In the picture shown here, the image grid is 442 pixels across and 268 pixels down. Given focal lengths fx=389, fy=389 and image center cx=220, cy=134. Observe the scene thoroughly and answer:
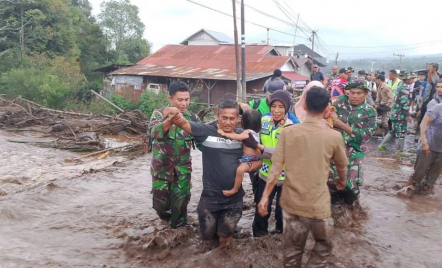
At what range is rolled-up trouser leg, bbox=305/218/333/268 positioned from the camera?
10.0 ft

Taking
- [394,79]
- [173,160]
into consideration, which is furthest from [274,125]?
[394,79]

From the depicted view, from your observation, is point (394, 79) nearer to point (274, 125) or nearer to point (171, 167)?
point (274, 125)

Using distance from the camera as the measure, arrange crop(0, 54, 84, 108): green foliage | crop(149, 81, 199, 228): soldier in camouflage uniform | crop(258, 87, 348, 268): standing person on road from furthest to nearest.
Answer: crop(0, 54, 84, 108): green foliage, crop(149, 81, 199, 228): soldier in camouflage uniform, crop(258, 87, 348, 268): standing person on road

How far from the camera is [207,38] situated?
4544cm

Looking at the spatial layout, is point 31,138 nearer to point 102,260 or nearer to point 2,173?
point 2,173

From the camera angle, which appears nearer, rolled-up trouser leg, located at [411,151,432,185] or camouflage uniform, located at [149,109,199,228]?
camouflage uniform, located at [149,109,199,228]

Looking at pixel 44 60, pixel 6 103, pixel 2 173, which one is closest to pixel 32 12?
pixel 44 60

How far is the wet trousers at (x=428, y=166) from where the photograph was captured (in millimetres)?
6188

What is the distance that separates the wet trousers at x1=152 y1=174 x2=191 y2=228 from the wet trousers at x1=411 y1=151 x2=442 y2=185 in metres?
4.00

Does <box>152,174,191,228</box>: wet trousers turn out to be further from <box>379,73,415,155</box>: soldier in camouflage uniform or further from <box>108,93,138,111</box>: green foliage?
<box>108,93,138,111</box>: green foliage

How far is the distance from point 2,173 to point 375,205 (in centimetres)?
846

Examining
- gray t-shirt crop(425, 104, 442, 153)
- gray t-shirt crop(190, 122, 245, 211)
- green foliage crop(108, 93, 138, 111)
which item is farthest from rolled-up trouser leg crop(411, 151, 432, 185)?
green foliage crop(108, 93, 138, 111)

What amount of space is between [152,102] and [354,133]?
63.7 feet

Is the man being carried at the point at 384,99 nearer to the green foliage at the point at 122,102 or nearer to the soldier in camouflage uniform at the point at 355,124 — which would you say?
the soldier in camouflage uniform at the point at 355,124
